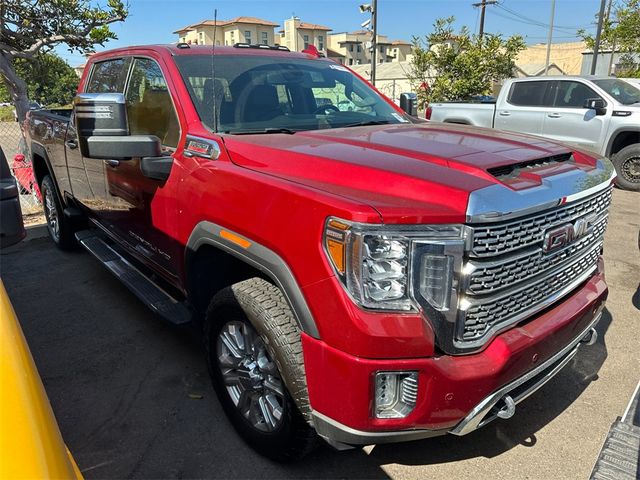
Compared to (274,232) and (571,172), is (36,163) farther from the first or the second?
(571,172)

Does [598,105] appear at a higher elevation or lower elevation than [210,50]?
lower

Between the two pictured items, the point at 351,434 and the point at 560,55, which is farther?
the point at 560,55

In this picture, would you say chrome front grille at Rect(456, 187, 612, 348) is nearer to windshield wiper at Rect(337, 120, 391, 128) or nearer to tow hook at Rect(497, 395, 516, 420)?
tow hook at Rect(497, 395, 516, 420)

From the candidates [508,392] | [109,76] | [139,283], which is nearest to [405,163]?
[508,392]

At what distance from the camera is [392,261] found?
1844 mm

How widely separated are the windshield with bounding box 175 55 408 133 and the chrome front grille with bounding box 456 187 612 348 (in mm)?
1485

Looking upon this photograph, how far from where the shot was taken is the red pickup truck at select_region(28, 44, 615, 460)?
6.06 ft

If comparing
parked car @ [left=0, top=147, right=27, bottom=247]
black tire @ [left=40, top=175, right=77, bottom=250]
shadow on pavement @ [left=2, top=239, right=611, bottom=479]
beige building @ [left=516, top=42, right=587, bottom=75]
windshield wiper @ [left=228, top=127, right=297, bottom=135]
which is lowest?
shadow on pavement @ [left=2, top=239, right=611, bottom=479]

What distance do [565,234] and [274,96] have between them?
6.34 ft

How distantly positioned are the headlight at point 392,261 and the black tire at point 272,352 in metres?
0.43

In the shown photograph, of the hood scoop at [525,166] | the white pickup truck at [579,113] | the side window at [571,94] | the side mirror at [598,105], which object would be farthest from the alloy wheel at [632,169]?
the hood scoop at [525,166]

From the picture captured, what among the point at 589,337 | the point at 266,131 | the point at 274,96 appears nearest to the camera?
the point at 589,337

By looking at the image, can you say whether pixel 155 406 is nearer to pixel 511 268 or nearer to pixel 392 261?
pixel 392 261

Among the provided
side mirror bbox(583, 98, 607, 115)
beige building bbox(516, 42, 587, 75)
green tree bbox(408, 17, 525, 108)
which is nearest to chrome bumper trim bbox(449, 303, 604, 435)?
side mirror bbox(583, 98, 607, 115)
